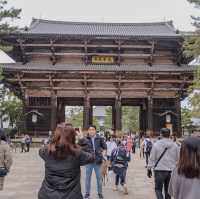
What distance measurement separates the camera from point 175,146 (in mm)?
7695

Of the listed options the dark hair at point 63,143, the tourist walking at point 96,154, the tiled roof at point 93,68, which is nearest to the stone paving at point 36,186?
the tourist walking at point 96,154

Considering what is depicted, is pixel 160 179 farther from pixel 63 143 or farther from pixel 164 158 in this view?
pixel 63 143

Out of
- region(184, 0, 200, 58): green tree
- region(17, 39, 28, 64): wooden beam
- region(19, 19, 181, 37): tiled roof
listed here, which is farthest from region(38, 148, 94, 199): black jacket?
region(19, 19, 181, 37): tiled roof

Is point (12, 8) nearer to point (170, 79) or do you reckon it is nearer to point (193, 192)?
point (170, 79)

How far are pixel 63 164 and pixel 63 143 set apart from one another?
0.85ft

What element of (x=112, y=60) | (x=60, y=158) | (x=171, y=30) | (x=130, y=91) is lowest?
(x=60, y=158)

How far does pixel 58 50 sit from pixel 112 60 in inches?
176

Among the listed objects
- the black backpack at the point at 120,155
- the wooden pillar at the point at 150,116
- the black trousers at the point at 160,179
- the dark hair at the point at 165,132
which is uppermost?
the wooden pillar at the point at 150,116

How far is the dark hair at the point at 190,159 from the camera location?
12.7 feet

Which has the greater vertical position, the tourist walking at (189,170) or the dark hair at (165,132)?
the dark hair at (165,132)

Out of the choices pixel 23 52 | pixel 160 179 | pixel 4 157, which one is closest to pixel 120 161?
pixel 160 179

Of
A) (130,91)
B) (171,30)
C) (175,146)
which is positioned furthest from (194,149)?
(171,30)

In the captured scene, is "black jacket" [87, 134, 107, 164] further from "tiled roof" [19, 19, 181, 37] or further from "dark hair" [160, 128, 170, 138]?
"tiled roof" [19, 19, 181, 37]

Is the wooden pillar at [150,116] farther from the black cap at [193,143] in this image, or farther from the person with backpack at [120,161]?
the black cap at [193,143]
